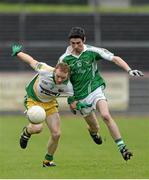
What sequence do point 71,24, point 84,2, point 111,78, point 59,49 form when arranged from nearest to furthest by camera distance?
point 111,78 < point 59,49 < point 71,24 < point 84,2

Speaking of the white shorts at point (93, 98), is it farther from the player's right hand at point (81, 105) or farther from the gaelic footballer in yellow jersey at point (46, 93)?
the gaelic footballer in yellow jersey at point (46, 93)

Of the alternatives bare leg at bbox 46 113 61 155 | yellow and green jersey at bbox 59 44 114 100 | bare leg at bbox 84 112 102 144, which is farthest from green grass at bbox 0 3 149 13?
bare leg at bbox 46 113 61 155

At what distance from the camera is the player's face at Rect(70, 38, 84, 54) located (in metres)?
12.5

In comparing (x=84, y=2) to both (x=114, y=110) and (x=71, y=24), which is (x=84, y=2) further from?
(x=114, y=110)

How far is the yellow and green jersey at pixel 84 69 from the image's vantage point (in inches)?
505

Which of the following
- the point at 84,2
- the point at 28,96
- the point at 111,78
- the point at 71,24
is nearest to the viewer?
the point at 28,96

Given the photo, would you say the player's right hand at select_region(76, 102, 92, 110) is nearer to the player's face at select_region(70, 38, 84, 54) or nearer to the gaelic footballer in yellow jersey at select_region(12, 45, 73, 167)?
the gaelic footballer in yellow jersey at select_region(12, 45, 73, 167)

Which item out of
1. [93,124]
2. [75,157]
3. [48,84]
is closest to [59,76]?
[48,84]

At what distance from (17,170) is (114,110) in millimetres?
14869

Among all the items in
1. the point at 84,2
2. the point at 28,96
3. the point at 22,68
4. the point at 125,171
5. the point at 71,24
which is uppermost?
the point at 84,2

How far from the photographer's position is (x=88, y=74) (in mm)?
13000

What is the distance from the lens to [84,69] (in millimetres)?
12906

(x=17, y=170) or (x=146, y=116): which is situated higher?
(x=146, y=116)

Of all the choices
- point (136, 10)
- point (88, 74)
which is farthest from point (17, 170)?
point (136, 10)
